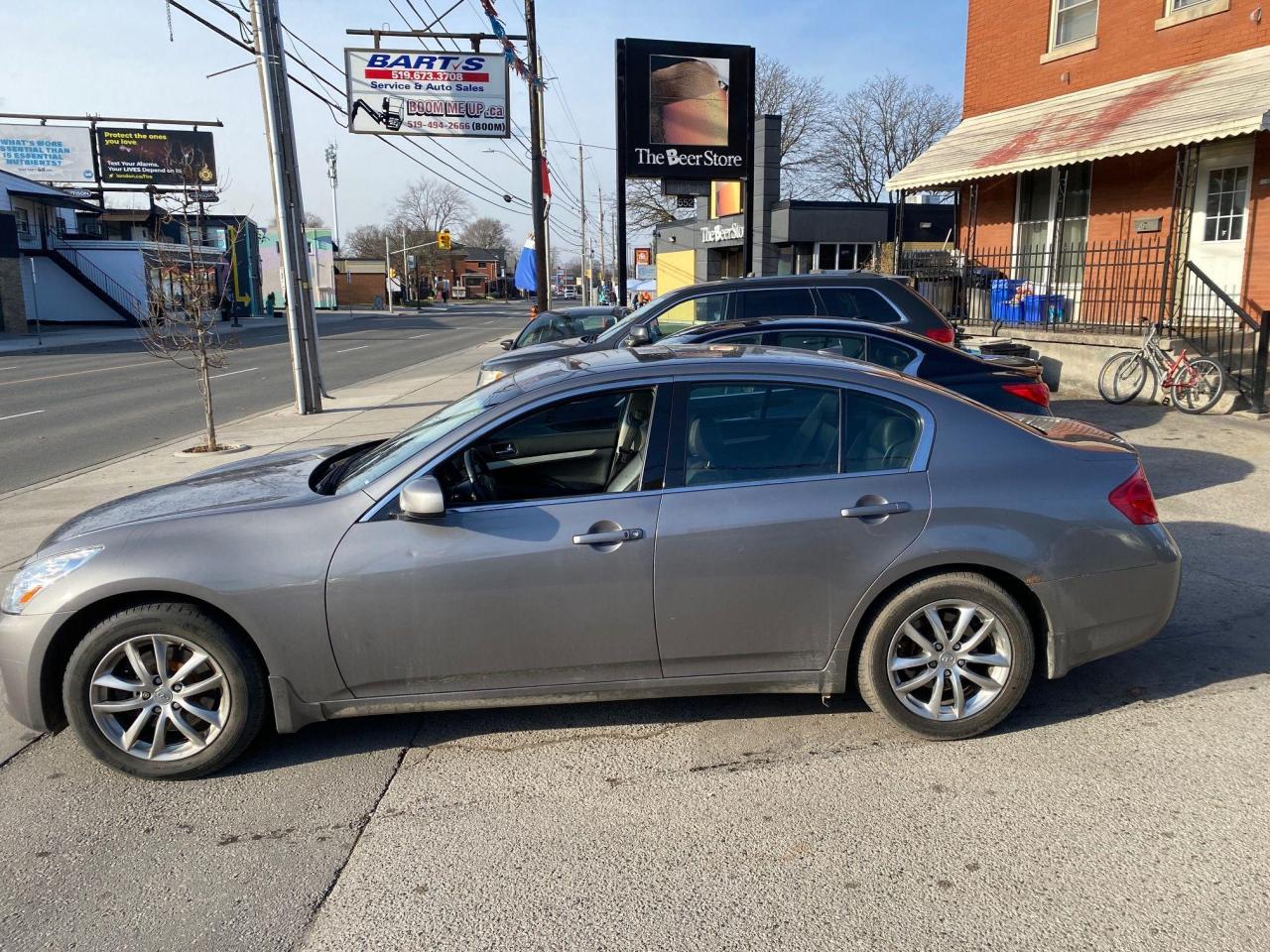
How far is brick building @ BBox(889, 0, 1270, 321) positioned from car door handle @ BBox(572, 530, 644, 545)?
11039 mm

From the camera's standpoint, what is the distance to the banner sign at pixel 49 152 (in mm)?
57750

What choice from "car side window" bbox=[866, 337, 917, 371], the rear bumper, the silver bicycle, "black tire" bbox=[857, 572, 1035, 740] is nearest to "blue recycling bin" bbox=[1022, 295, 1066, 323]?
the silver bicycle

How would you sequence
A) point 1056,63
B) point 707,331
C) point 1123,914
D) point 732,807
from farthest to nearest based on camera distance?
point 1056,63 → point 707,331 → point 732,807 → point 1123,914

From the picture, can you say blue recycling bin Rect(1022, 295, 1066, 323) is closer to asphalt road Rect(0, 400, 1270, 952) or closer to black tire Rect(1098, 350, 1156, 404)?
black tire Rect(1098, 350, 1156, 404)

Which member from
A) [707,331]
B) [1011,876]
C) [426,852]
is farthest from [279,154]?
[1011,876]

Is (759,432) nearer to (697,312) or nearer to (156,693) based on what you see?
(156,693)

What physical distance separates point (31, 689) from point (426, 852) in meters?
1.69

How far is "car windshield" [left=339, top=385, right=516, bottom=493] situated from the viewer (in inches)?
152

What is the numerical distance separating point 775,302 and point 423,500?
581cm

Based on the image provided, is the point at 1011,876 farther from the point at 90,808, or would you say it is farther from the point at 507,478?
the point at 90,808

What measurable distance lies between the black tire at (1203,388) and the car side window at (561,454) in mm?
9724

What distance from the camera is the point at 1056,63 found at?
1594cm

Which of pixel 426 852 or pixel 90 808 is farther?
pixel 90 808

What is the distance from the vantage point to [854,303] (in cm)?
852
